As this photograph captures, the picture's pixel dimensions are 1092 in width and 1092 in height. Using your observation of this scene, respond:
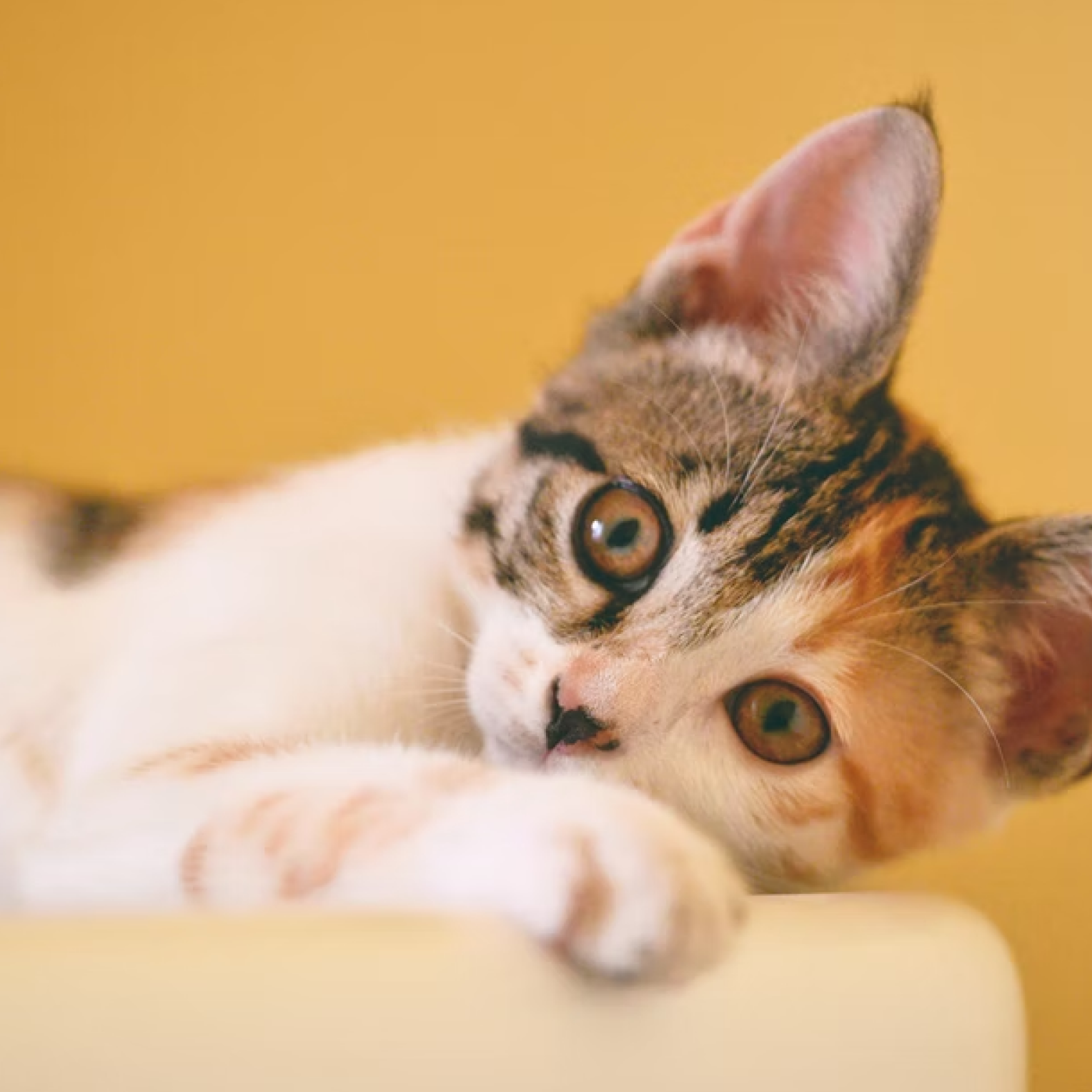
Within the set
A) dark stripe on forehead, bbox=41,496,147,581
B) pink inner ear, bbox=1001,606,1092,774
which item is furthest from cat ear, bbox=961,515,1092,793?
dark stripe on forehead, bbox=41,496,147,581

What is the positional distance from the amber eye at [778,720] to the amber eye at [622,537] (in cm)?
11

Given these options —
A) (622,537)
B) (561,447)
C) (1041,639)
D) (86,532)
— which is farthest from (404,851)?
(86,532)

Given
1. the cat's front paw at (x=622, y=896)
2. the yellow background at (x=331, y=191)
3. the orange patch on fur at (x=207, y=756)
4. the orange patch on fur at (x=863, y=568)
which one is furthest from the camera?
the yellow background at (x=331, y=191)

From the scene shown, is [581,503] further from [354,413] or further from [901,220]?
[354,413]

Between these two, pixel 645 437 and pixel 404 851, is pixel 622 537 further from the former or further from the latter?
pixel 404 851

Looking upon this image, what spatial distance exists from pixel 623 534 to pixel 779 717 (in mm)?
170

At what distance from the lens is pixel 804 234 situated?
0.95 m

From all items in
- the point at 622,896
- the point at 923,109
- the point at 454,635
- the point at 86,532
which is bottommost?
the point at 86,532

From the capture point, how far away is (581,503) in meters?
0.89

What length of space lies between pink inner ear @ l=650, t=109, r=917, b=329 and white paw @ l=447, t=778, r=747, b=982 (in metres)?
0.56

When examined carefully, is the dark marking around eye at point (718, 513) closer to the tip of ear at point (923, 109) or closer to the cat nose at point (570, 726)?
the cat nose at point (570, 726)

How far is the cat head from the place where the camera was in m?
0.81

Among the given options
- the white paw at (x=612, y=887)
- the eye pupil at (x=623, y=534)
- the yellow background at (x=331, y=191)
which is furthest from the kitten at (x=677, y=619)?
the yellow background at (x=331, y=191)

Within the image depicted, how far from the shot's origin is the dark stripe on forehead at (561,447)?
36.0 inches
